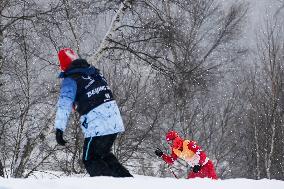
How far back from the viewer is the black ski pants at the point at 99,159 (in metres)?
4.22

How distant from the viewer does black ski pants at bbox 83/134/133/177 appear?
422 centimetres

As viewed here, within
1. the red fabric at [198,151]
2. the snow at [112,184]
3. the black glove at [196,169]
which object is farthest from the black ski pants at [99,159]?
the red fabric at [198,151]

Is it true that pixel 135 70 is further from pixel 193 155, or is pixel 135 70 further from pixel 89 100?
pixel 89 100

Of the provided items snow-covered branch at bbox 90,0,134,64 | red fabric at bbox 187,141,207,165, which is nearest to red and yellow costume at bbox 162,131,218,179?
red fabric at bbox 187,141,207,165

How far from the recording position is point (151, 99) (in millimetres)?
15758

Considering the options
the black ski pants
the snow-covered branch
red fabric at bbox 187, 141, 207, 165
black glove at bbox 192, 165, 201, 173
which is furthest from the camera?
the snow-covered branch

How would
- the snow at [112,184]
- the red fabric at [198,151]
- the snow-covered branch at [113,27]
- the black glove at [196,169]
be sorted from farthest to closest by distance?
the snow-covered branch at [113,27] → the red fabric at [198,151] → the black glove at [196,169] → the snow at [112,184]

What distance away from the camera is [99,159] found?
4246 millimetres

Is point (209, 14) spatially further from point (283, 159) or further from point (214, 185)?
point (214, 185)

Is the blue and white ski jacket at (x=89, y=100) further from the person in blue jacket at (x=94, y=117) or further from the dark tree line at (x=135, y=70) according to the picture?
the dark tree line at (x=135, y=70)

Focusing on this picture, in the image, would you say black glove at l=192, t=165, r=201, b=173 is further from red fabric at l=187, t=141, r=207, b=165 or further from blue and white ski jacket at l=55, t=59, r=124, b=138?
blue and white ski jacket at l=55, t=59, r=124, b=138

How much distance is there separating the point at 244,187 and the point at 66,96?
1.73 m

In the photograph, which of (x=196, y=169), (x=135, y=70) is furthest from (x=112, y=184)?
(x=135, y=70)

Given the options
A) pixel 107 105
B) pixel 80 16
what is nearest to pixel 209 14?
pixel 80 16
